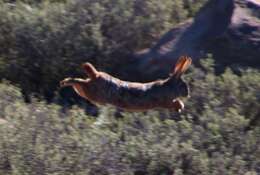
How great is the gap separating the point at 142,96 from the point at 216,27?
2132mm

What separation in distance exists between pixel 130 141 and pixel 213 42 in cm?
255

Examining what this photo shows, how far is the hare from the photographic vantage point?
Answer: 6496 millimetres

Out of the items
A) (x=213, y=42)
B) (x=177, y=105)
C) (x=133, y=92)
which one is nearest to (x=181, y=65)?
(x=177, y=105)

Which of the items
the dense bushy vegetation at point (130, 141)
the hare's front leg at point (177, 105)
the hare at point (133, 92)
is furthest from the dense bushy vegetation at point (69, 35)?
the hare's front leg at point (177, 105)

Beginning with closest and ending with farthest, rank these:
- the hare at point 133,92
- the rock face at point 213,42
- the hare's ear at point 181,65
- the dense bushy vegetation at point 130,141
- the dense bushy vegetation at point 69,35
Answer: the dense bushy vegetation at point 130,141 → the hare's ear at point 181,65 → the hare at point 133,92 → the rock face at point 213,42 → the dense bushy vegetation at point 69,35

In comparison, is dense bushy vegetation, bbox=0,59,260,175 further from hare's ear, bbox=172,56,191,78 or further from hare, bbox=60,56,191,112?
hare's ear, bbox=172,56,191,78

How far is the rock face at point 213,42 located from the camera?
818cm

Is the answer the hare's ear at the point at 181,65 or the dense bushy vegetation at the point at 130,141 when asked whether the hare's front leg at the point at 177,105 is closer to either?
the dense bushy vegetation at the point at 130,141

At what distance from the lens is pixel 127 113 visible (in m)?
6.56

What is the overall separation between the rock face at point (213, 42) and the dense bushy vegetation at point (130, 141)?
1515mm

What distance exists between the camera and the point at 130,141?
6012mm

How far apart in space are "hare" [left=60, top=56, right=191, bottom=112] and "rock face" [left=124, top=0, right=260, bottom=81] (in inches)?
63.9

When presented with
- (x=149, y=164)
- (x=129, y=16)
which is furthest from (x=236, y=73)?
(x=149, y=164)

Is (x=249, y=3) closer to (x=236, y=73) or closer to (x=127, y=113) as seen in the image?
(x=236, y=73)
